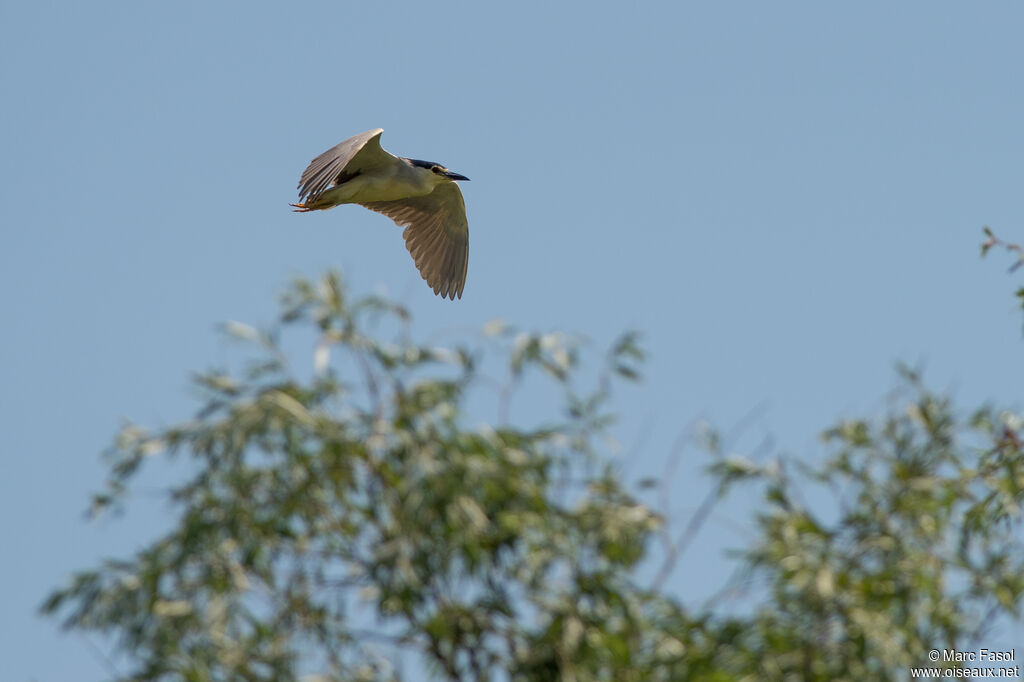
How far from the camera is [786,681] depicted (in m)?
4.66

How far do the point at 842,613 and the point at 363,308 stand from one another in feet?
7.28

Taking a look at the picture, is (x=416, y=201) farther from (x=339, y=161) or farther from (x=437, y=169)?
(x=339, y=161)

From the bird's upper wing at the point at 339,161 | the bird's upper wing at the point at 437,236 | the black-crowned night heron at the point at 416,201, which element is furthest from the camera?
the bird's upper wing at the point at 437,236

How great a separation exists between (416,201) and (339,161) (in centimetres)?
243

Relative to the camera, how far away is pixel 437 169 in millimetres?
10031

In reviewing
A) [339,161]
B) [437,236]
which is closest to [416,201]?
[437,236]

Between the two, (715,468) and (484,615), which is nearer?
(484,615)

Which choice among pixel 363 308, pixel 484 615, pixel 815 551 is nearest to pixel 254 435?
pixel 363 308

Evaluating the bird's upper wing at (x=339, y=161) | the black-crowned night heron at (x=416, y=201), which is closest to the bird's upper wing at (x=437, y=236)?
the black-crowned night heron at (x=416, y=201)

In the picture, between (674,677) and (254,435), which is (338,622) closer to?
(254,435)

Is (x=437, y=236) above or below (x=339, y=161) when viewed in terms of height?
above

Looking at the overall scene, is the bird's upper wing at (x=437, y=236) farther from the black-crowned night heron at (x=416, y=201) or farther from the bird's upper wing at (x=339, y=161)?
the bird's upper wing at (x=339, y=161)

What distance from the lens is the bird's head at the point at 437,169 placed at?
32.6 feet

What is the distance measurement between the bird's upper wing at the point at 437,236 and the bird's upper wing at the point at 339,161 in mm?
1036
